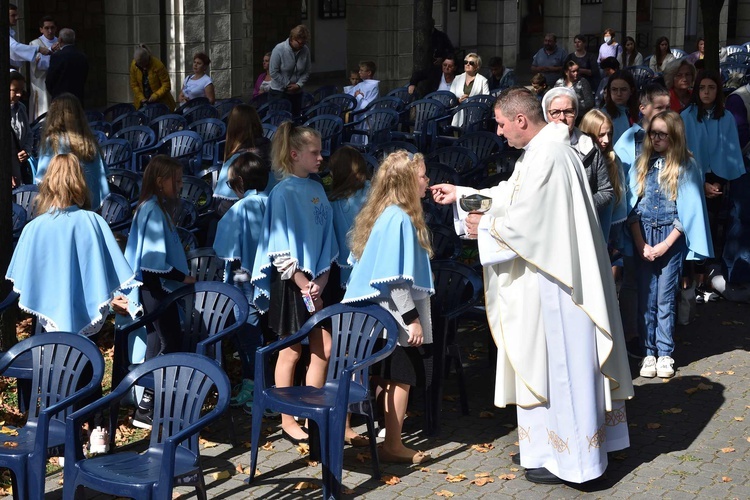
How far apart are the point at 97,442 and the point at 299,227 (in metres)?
1.61

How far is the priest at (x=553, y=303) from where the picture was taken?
21.4ft

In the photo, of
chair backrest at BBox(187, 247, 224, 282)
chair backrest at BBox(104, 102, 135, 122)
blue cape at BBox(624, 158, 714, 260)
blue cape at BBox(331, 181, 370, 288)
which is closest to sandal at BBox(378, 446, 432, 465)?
blue cape at BBox(331, 181, 370, 288)

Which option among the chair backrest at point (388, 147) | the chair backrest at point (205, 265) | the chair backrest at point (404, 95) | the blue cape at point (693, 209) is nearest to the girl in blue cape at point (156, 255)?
the chair backrest at point (205, 265)

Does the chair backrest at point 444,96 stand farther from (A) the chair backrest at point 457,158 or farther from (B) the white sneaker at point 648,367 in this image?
(B) the white sneaker at point 648,367

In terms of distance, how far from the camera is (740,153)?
1035 cm

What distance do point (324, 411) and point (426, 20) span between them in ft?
42.6

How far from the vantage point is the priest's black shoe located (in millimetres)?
6676

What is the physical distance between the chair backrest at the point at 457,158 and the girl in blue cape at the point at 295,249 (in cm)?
431

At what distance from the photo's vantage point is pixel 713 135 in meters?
10.4

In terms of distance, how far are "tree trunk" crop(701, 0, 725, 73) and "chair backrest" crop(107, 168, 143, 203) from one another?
8.49 m

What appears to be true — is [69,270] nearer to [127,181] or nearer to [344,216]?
[344,216]

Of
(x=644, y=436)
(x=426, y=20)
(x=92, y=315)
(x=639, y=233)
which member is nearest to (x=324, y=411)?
(x=92, y=315)

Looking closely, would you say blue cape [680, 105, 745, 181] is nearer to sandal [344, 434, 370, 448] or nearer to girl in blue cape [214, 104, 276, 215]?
girl in blue cape [214, 104, 276, 215]

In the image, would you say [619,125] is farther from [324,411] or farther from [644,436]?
[324,411]
